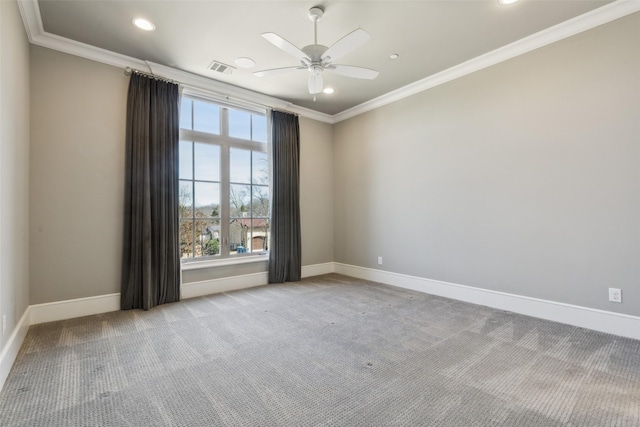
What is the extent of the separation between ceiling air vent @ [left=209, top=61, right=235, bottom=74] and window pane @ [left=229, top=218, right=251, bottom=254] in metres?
2.08

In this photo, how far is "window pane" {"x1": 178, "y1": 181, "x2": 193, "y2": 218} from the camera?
4.04 metres

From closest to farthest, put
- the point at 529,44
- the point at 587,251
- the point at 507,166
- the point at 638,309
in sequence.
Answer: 1. the point at 638,309
2. the point at 587,251
3. the point at 529,44
4. the point at 507,166

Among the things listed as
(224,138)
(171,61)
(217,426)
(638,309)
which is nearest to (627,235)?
(638,309)

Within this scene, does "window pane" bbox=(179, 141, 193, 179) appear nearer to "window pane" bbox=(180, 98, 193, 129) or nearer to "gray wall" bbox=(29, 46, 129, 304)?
"window pane" bbox=(180, 98, 193, 129)

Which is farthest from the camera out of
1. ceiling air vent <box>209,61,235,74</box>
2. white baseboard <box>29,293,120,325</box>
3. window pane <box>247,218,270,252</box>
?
window pane <box>247,218,270,252</box>

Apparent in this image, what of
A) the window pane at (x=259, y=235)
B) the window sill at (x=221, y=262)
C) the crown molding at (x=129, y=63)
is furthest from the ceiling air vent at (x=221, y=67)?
the window sill at (x=221, y=262)

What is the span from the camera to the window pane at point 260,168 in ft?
15.9

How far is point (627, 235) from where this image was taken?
2.67m

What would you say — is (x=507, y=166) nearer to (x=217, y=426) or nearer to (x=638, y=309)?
(x=638, y=309)

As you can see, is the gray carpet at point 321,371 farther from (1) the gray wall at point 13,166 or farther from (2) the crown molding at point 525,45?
(2) the crown molding at point 525,45

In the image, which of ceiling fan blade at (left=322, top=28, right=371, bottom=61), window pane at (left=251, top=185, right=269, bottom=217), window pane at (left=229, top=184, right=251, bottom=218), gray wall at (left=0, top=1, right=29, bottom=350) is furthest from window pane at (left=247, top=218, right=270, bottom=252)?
ceiling fan blade at (left=322, top=28, right=371, bottom=61)

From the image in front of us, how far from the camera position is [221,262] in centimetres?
432

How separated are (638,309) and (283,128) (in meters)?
4.72

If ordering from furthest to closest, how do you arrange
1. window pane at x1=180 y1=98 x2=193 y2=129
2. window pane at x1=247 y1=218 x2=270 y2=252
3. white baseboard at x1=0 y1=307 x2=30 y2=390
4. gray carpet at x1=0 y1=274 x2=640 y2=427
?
window pane at x1=247 y1=218 x2=270 y2=252 < window pane at x1=180 y1=98 x2=193 y2=129 < white baseboard at x1=0 y1=307 x2=30 y2=390 < gray carpet at x1=0 y1=274 x2=640 y2=427
